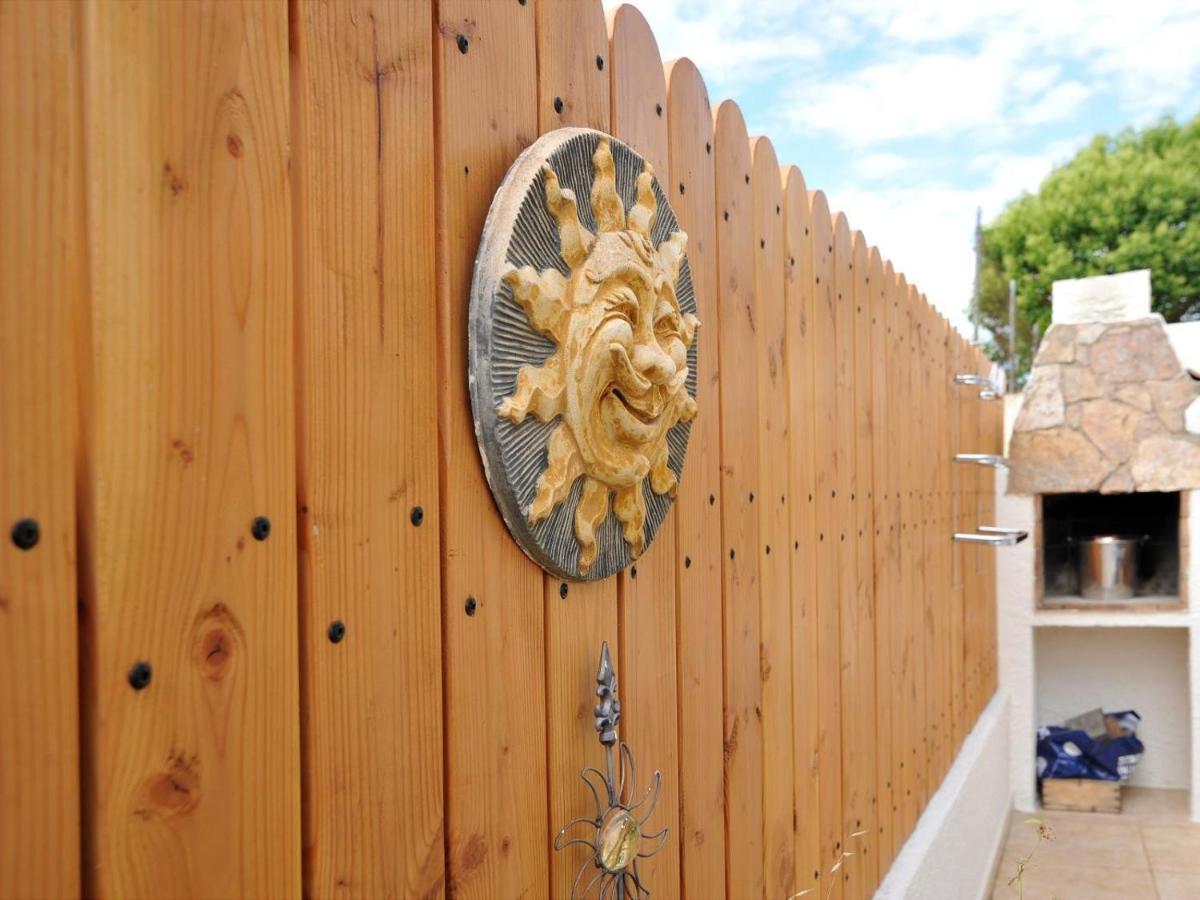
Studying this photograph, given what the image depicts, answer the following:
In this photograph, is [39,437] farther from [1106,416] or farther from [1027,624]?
[1106,416]

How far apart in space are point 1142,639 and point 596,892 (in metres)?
5.92

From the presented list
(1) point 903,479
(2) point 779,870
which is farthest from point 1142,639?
(2) point 779,870

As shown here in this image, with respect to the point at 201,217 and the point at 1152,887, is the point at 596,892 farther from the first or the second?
the point at 1152,887

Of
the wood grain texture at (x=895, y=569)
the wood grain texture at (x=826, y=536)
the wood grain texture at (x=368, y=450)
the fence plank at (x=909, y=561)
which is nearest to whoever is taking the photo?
the wood grain texture at (x=368, y=450)

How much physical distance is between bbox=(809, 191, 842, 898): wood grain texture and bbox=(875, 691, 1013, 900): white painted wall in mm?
540

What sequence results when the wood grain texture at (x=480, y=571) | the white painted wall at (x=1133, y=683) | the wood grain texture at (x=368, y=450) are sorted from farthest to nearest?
the white painted wall at (x=1133, y=683)
the wood grain texture at (x=480, y=571)
the wood grain texture at (x=368, y=450)

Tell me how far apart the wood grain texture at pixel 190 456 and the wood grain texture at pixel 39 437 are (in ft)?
0.05

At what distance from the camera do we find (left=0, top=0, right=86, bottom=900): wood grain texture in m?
0.58

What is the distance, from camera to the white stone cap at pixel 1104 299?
222 inches

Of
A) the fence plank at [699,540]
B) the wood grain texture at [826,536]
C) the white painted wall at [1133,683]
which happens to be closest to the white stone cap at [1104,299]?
the white painted wall at [1133,683]

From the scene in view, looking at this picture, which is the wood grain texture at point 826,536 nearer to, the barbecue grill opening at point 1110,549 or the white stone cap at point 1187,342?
the barbecue grill opening at point 1110,549

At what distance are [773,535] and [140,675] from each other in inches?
55.9

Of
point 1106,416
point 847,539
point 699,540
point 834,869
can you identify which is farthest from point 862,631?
point 1106,416

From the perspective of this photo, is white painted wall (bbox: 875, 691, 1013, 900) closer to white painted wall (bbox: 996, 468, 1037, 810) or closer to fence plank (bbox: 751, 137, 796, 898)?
white painted wall (bbox: 996, 468, 1037, 810)
